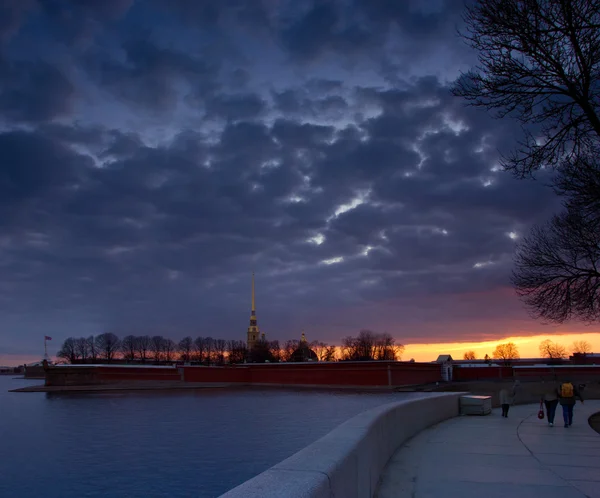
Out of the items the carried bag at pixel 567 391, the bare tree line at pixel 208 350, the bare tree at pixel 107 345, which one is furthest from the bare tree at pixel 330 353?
the carried bag at pixel 567 391

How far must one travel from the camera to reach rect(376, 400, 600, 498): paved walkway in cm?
634

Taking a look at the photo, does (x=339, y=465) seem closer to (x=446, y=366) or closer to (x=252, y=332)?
(x=446, y=366)

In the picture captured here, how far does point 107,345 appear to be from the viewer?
135000 mm

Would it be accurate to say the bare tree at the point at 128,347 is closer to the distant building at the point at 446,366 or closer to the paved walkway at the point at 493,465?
the distant building at the point at 446,366

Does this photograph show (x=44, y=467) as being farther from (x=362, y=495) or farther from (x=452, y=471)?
(x=362, y=495)

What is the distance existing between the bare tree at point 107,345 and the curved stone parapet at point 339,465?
444 feet

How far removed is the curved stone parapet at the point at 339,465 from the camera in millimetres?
2977

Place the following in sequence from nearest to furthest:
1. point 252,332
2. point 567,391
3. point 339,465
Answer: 1. point 339,465
2. point 567,391
3. point 252,332

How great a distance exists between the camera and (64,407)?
167 feet

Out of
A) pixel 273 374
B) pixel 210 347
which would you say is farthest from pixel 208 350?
pixel 273 374

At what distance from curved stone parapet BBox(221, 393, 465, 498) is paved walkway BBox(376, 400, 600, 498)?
0.38m

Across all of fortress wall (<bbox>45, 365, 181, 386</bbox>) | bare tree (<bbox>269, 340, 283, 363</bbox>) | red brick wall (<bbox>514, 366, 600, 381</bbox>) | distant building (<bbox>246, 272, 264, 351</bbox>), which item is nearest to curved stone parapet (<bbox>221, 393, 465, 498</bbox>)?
red brick wall (<bbox>514, 366, 600, 381</bbox>)

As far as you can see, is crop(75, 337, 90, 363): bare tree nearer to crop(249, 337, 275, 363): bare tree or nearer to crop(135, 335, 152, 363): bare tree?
crop(135, 335, 152, 363): bare tree

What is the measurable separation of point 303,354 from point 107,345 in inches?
1861
